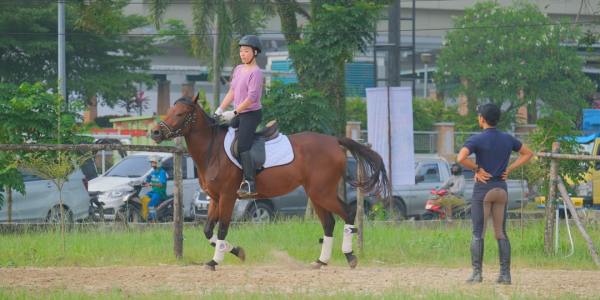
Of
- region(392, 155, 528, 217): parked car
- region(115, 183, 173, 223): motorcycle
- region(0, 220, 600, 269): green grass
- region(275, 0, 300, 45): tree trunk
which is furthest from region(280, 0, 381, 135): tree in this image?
region(0, 220, 600, 269): green grass

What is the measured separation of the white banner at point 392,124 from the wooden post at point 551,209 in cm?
608

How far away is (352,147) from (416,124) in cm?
3559

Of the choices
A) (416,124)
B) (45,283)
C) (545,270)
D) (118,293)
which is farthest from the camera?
(416,124)

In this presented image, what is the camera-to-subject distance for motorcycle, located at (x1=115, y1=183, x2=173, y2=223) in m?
24.3

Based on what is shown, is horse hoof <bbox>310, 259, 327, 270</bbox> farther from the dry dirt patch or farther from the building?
the building

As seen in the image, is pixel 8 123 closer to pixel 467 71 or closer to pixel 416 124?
pixel 416 124

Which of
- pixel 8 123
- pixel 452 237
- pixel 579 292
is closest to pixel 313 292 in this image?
pixel 579 292

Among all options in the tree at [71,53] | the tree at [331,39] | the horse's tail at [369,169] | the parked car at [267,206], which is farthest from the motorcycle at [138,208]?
the tree at [71,53]

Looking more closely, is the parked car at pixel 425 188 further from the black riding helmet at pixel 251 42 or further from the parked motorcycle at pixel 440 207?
the black riding helmet at pixel 251 42

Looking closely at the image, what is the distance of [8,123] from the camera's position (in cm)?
1916

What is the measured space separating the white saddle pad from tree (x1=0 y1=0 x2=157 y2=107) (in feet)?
93.8

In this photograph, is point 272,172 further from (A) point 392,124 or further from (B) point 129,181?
(B) point 129,181

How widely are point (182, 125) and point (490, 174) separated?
13.1 feet

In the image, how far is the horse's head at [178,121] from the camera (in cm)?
1367
